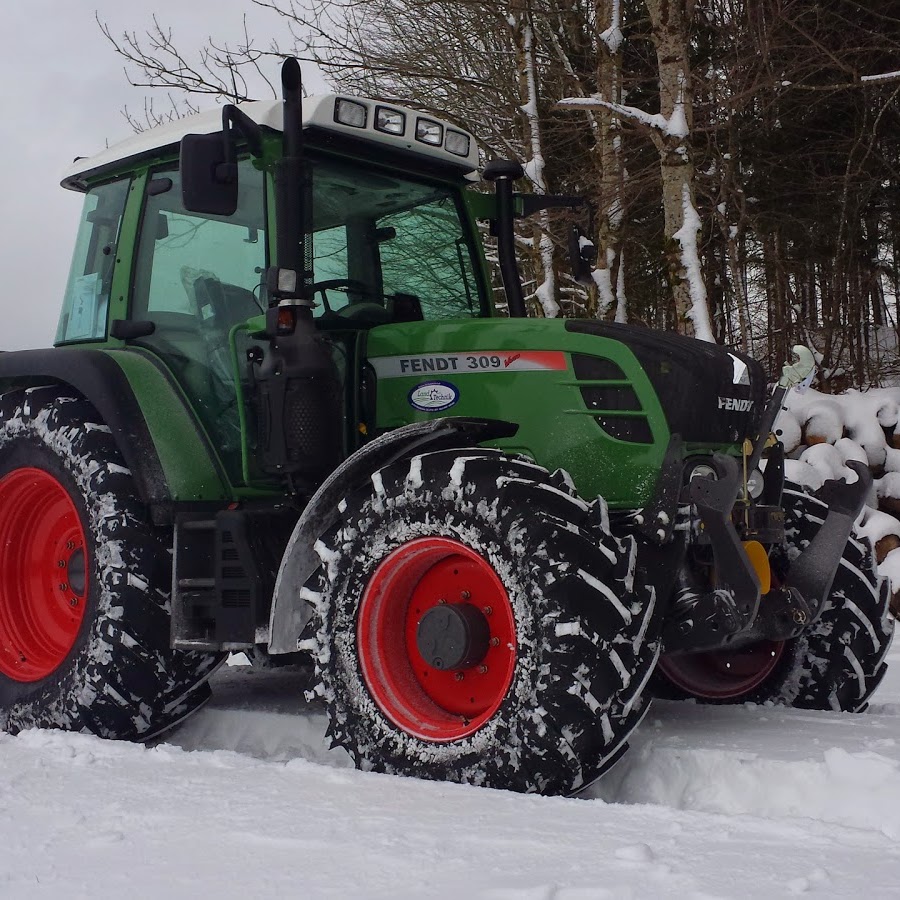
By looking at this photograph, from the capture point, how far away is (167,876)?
2635 millimetres

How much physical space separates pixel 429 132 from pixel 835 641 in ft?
8.52

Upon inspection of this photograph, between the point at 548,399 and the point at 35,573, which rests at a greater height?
the point at 548,399

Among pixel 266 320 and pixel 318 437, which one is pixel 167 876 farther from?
pixel 266 320

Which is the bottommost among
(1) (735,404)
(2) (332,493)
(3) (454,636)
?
(3) (454,636)

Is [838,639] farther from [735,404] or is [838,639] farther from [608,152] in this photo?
[608,152]

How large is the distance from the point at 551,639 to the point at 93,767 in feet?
5.09

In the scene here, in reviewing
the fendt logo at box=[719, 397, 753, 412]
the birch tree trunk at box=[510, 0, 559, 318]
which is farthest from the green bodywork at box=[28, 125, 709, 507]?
the birch tree trunk at box=[510, 0, 559, 318]

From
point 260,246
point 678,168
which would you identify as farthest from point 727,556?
point 678,168

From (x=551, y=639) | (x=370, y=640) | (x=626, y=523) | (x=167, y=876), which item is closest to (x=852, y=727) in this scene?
(x=626, y=523)

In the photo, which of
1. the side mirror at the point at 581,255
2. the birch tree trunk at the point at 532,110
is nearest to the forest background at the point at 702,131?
the birch tree trunk at the point at 532,110

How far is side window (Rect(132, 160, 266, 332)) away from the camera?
4.57 m

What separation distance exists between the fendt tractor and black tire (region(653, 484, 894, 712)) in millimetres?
11

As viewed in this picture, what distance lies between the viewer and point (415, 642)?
3.95 metres

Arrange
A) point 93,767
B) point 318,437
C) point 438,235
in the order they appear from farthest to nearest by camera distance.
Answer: point 438,235 → point 318,437 → point 93,767
